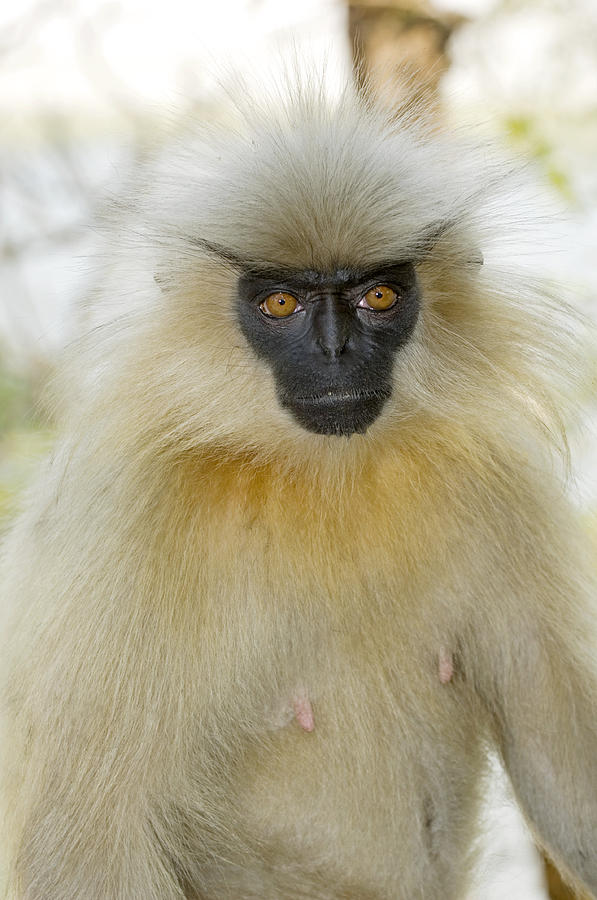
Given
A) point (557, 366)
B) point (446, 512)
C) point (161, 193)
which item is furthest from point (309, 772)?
point (161, 193)

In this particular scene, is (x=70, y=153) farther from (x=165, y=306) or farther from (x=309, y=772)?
(x=309, y=772)

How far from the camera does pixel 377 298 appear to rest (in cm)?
199

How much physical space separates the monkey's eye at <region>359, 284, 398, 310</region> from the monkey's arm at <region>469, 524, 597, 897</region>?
707 mm

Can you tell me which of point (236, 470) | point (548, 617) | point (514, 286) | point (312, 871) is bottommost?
point (312, 871)

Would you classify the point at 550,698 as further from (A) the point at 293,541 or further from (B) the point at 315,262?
(B) the point at 315,262

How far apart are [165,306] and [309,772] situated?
1.03 meters

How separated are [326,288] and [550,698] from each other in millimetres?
1101

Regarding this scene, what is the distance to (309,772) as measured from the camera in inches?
86.7

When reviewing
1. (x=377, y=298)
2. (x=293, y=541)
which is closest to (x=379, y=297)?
(x=377, y=298)

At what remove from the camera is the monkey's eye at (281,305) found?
199cm

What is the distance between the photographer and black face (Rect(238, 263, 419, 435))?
1.93 metres

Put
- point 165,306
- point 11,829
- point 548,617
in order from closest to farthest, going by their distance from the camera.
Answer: point 165,306 < point 11,829 < point 548,617

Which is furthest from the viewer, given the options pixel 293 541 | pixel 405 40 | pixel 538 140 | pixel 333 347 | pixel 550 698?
pixel 538 140

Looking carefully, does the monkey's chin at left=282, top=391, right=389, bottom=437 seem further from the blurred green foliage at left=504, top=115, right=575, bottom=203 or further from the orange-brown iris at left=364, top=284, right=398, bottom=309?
the blurred green foliage at left=504, top=115, right=575, bottom=203
